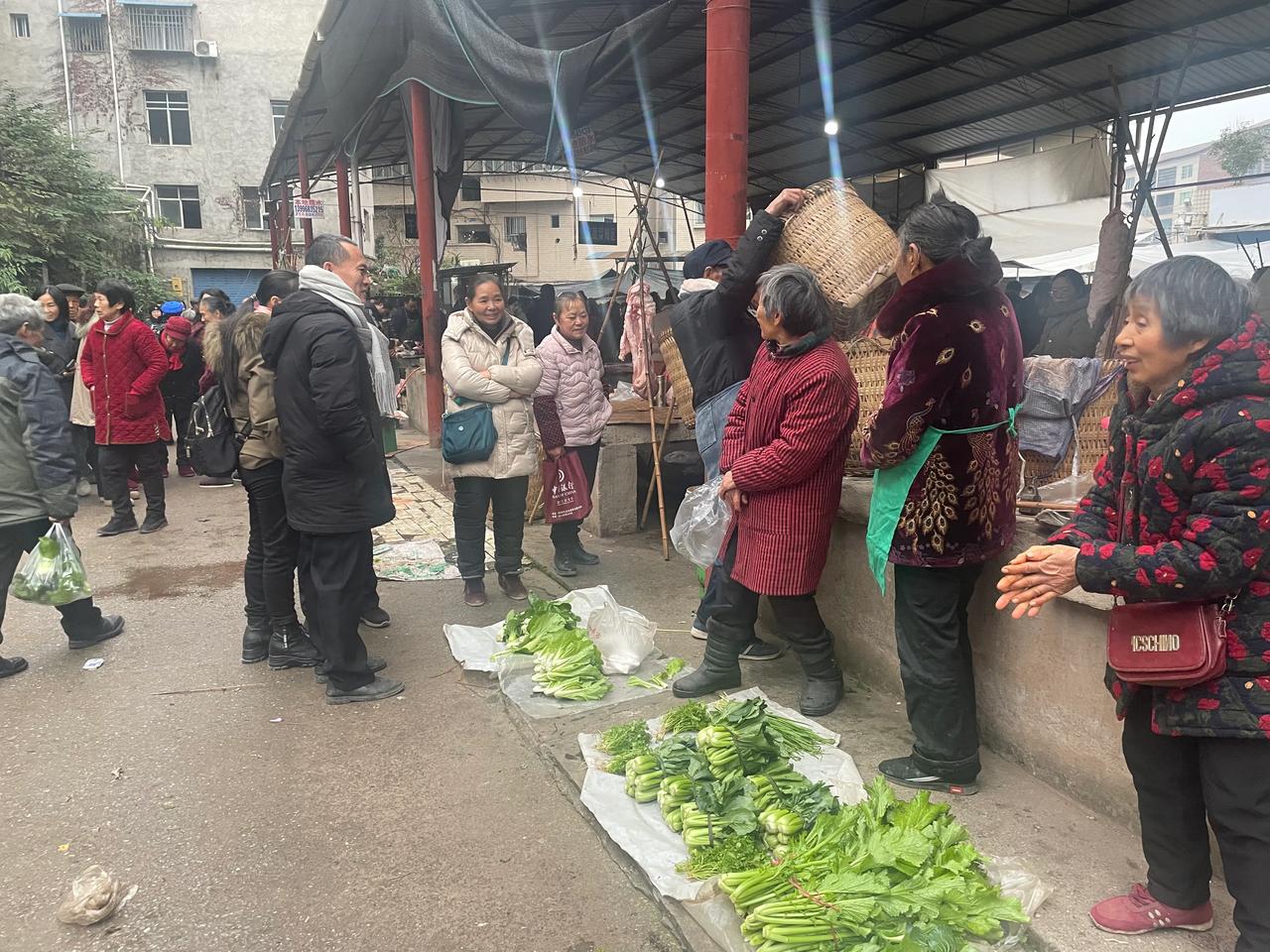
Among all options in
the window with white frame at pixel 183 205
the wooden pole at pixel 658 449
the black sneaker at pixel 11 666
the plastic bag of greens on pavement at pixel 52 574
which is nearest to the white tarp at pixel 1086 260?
the wooden pole at pixel 658 449

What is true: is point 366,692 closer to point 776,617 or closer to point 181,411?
point 776,617

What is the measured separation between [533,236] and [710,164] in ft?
104

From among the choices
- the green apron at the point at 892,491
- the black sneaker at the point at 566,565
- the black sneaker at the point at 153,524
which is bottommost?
the black sneaker at the point at 566,565

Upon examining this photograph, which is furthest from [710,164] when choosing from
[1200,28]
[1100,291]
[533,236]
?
[533,236]

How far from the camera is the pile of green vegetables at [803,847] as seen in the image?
2.10 m

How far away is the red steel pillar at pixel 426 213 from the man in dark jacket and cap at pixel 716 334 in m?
5.69

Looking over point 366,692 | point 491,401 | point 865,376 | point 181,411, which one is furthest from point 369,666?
point 181,411

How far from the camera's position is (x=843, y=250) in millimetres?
3428

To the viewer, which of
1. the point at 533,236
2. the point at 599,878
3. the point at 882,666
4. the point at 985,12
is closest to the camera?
the point at 599,878

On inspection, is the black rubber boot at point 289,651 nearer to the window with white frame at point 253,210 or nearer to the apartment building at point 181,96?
the apartment building at point 181,96

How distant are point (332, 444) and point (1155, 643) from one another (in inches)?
122

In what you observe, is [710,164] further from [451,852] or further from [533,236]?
[533,236]

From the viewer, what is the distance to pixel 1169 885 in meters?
2.15

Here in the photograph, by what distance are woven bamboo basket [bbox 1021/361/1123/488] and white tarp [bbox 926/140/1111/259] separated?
832 centimetres
